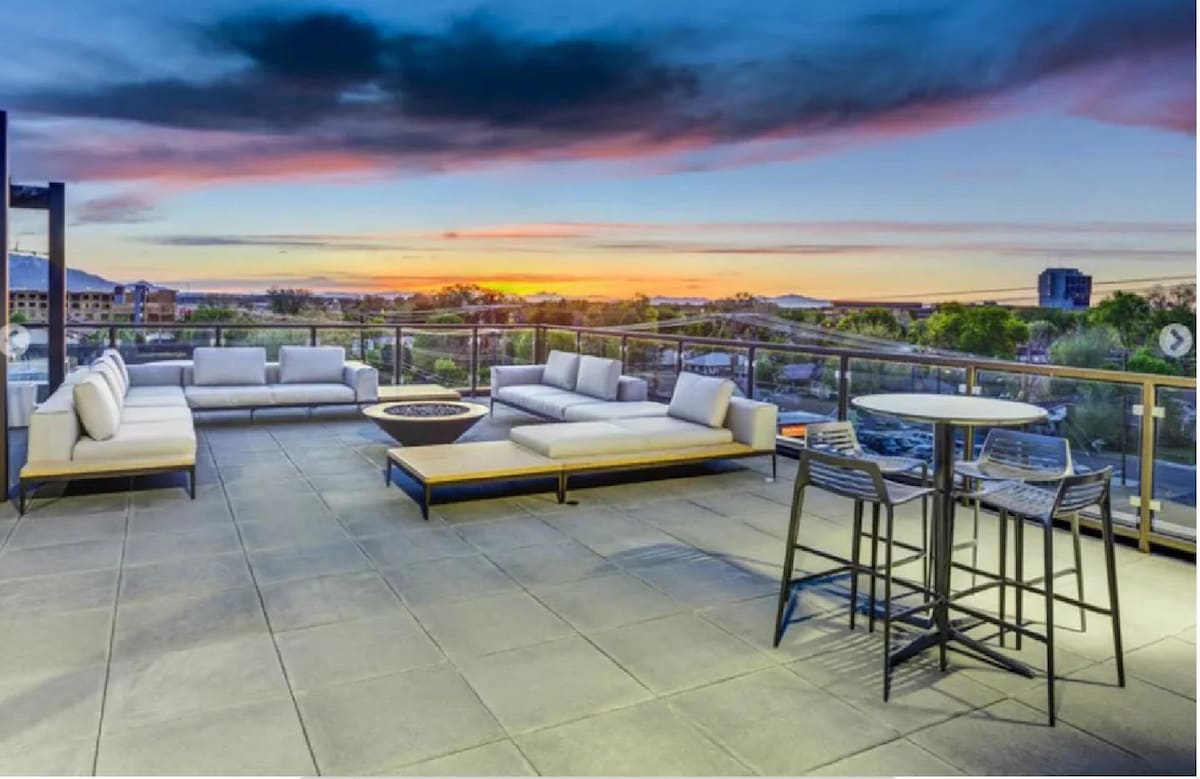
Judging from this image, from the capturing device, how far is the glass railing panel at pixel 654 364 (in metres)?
7.87

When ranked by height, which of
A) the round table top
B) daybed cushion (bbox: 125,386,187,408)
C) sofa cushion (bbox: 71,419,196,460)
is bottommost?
sofa cushion (bbox: 71,419,196,460)

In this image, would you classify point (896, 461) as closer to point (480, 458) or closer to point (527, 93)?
point (480, 458)

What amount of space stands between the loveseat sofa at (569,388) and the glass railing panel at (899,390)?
1.80 meters

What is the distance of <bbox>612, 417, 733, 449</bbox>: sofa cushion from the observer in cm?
588

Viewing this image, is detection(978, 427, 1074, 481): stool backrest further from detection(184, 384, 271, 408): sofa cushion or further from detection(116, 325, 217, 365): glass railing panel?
detection(116, 325, 217, 365): glass railing panel

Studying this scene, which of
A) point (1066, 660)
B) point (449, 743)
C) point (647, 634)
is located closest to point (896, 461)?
point (1066, 660)

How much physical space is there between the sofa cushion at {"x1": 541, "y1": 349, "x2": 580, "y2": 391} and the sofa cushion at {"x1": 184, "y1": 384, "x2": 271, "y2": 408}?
9.26ft

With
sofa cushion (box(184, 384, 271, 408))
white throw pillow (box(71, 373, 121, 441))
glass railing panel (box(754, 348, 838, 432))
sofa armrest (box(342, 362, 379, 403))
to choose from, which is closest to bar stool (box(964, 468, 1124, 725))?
glass railing panel (box(754, 348, 838, 432))

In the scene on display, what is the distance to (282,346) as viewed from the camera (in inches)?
358

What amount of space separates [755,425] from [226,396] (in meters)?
5.06

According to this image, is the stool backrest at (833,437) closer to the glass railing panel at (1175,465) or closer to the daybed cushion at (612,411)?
the glass railing panel at (1175,465)

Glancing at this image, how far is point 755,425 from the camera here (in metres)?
6.05

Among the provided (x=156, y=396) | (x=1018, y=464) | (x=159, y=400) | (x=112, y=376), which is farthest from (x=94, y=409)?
(x=1018, y=464)

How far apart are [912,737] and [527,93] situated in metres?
9.45
